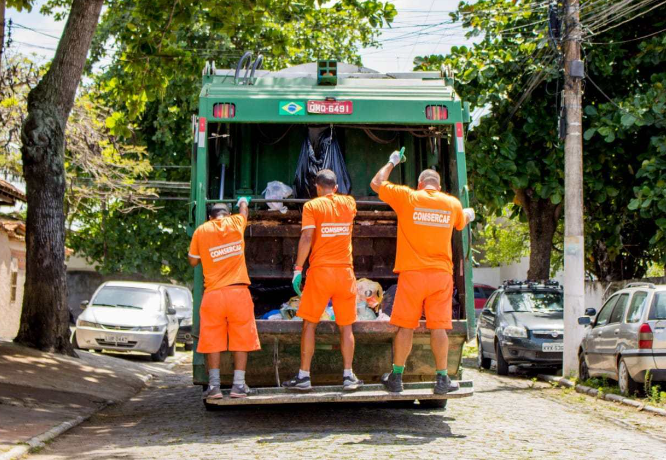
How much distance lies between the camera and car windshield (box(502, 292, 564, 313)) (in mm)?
16250

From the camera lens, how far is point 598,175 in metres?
16.5

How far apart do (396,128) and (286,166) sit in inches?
52.1

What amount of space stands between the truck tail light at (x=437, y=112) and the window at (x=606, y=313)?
5.04m

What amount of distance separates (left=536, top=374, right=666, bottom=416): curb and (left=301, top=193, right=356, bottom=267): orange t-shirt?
417cm

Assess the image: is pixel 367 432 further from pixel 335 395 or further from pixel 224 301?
pixel 224 301

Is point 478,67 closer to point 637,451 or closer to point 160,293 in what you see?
point 160,293

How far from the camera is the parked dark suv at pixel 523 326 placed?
49.3 feet

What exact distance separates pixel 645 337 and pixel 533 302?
559 centimetres

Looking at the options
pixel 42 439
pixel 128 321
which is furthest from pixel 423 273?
pixel 128 321

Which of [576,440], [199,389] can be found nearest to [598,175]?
[199,389]

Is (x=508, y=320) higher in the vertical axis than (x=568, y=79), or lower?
lower

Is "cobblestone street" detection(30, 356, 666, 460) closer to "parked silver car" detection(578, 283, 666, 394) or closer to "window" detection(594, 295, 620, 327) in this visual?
"parked silver car" detection(578, 283, 666, 394)

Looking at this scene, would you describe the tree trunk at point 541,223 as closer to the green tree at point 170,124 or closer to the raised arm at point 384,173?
the green tree at point 170,124

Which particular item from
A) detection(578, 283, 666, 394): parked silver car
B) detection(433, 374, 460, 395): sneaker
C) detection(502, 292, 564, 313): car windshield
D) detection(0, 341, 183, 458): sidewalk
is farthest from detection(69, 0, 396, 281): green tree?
detection(433, 374, 460, 395): sneaker
